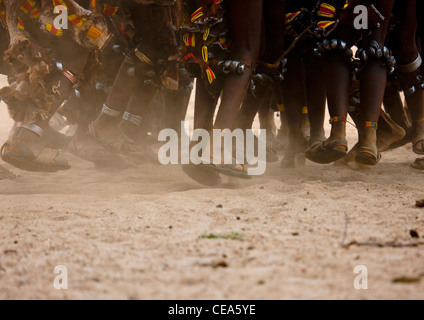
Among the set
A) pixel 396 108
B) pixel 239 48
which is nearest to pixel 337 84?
pixel 239 48

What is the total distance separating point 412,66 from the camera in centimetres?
307

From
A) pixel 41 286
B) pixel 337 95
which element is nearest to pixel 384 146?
pixel 337 95

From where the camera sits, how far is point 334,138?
2.63 metres

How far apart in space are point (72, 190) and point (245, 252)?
63.5 inches

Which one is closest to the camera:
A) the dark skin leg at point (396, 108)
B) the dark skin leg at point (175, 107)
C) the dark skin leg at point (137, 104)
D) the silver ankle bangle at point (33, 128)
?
the silver ankle bangle at point (33, 128)

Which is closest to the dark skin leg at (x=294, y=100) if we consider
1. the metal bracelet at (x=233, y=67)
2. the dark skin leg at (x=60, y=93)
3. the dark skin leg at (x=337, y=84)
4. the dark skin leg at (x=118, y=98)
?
the dark skin leg at (x=337, y=84)

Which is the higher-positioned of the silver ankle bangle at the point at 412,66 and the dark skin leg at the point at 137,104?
the silver ankle bangle at the point at 412,66

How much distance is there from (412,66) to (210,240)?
2421 millimetres

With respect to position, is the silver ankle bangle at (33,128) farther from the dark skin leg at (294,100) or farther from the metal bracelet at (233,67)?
the dark skin leg at (294,100)

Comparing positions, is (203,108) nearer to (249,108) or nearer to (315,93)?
(249,108)

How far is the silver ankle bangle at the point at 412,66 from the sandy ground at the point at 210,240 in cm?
94

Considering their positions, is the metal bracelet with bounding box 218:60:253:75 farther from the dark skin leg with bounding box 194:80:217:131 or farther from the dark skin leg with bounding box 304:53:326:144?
the dark skin leg with bounding box 304:53:326:144

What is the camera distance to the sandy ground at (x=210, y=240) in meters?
1.09
